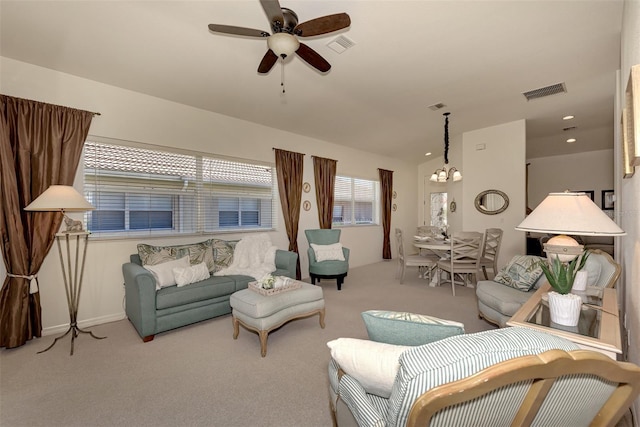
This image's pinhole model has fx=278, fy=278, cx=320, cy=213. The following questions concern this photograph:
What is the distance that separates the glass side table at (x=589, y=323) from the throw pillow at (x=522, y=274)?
0.96 metres

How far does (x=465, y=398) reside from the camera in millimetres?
674

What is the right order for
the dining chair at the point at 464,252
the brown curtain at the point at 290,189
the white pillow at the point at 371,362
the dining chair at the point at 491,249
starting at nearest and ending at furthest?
1. the white pillow at the point at 371,362
2. the dining chair at the point at 464,252
3. the dining chair at the point at 491,249
4. the brown curtain at the point at 290,189

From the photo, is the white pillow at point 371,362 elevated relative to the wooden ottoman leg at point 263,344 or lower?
elevated

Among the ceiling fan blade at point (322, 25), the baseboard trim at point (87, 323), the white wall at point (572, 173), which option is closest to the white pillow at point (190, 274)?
the baseboard trim at point (87, 323)

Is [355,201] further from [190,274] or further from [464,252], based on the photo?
[190,274]

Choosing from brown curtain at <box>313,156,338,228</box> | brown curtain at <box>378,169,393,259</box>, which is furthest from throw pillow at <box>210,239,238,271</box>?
brown curtain at <box>378,169,393,259</box>

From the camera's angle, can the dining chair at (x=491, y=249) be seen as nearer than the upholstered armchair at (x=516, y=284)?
No

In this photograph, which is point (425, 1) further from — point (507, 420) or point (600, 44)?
point (507, 420)

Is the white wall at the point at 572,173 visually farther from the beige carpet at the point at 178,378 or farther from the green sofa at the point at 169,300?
the green sofa at the point at 169,300

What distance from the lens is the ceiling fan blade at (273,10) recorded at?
5.93ft

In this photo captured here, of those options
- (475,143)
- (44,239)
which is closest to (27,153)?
(44,239)

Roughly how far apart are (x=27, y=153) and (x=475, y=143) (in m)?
7.15

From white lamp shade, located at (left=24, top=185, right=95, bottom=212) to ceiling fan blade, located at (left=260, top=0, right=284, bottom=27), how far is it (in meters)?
2.45

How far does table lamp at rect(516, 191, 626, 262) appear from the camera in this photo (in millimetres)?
1482
